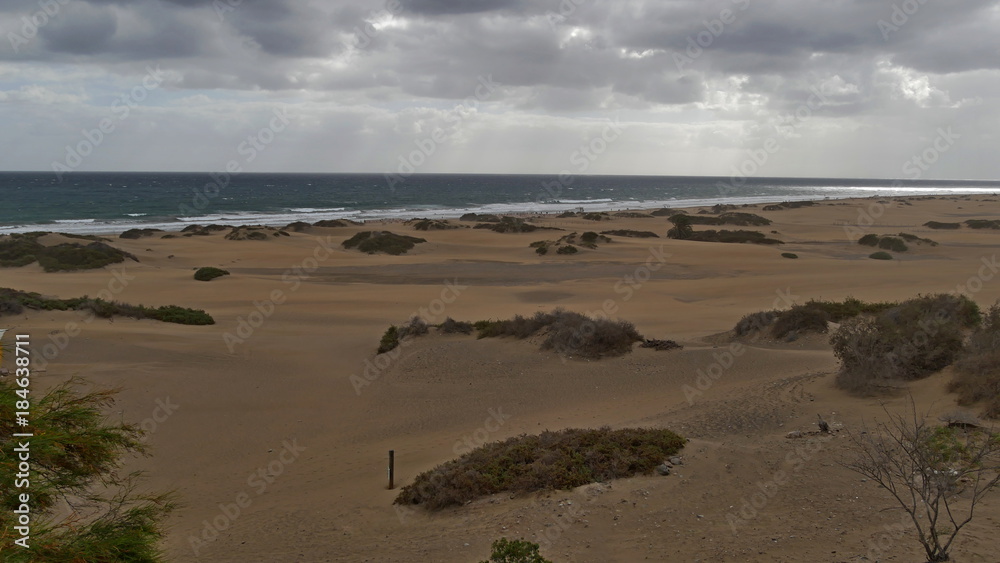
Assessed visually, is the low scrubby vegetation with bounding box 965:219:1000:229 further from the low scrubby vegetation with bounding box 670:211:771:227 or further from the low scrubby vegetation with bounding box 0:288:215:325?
the low scrubby vegetation with bounding box 0:288:215:325

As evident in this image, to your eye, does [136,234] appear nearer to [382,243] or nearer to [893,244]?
[382,243]

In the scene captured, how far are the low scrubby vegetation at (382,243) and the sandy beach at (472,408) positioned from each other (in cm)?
1050

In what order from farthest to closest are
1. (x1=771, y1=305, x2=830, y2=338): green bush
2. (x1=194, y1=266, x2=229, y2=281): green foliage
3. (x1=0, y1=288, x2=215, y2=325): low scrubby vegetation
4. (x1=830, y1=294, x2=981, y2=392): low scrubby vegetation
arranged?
(x1=194, y1=266, x2=229, y2=281): green foliage
(x1=0, y1=288, x2=215, y2=325): low scrubby vegetation
(x1=771, y1=305, x2=830, y2=338): green bush
(x1=830, y1=294, x2=981, y2=392): low scrubby vegetation

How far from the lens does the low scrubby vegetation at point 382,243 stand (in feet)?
139

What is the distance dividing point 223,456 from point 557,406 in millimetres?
5820

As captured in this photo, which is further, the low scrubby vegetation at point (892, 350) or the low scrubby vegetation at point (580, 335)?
the low scrubby vegetation at point (580, 335)

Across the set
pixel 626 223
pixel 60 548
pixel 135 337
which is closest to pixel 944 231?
pixel 626 223

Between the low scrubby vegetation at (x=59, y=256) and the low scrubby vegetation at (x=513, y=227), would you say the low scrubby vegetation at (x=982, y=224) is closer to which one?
the low scrubby vegetation at (x=513, y=227)

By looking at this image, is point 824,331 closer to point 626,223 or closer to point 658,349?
point 658,349
